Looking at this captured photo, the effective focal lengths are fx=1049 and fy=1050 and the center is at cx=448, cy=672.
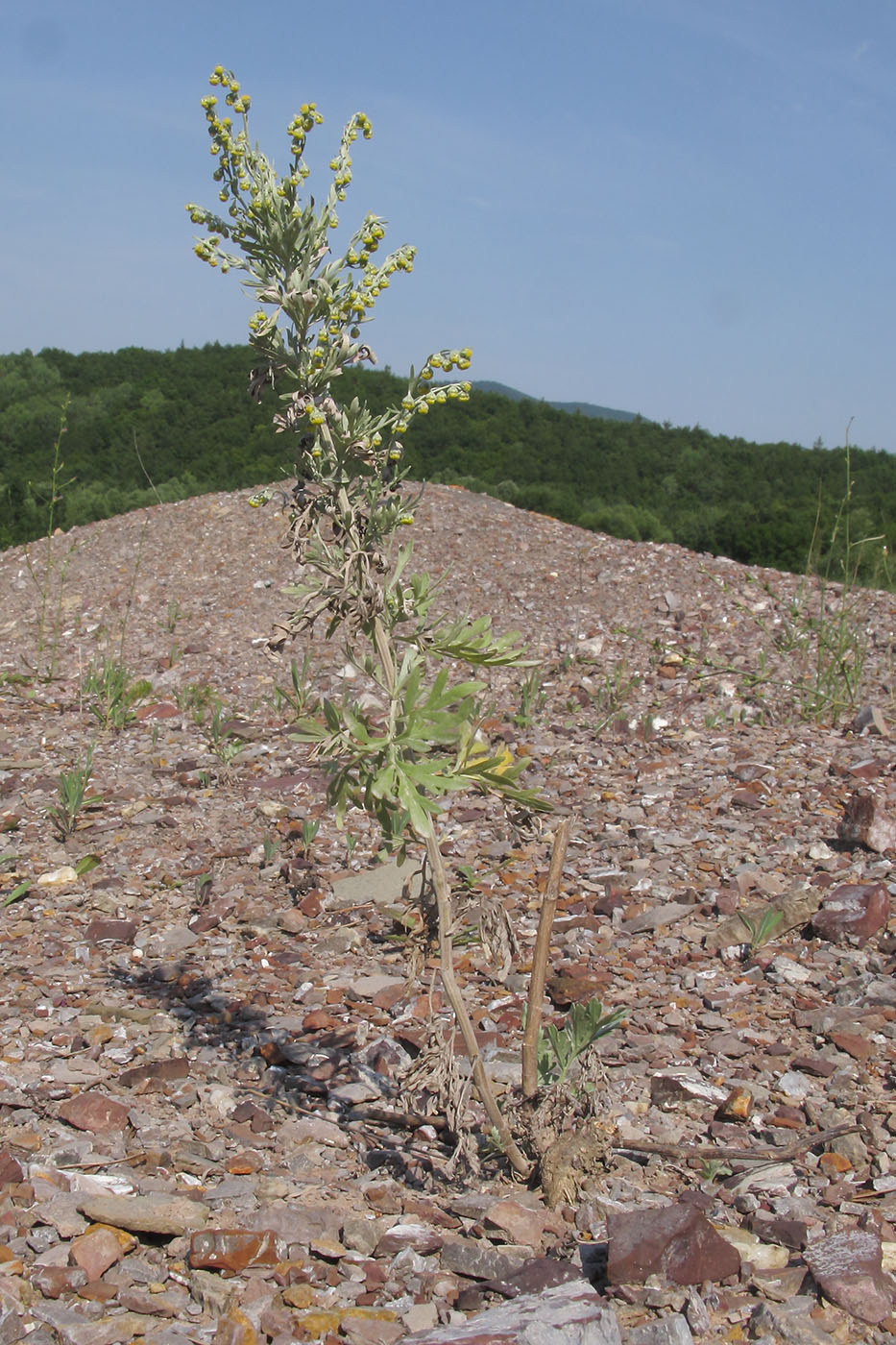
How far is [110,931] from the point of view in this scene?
3.29 m

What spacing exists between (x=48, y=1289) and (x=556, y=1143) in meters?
0.96

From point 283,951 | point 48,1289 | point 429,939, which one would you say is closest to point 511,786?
point 429,939

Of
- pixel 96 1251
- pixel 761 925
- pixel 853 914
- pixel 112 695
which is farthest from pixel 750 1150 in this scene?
pixel 112 695

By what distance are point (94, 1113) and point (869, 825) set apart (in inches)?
107

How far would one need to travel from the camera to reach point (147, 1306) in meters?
1.74

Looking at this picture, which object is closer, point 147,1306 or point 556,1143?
point 147,1306

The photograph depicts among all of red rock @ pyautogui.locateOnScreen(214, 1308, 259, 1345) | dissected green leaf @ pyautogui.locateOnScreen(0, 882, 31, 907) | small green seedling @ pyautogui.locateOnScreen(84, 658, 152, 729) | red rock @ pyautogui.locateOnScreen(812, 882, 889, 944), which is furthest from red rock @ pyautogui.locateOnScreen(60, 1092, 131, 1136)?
small green seedling @ pyautogui.locateOnScreen(84, 658, 152, 729)

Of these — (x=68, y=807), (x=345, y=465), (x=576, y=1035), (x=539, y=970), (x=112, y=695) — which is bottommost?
(x=68, y=807)

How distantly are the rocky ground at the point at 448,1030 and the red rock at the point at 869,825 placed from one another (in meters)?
0.01

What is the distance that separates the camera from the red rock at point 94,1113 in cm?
228

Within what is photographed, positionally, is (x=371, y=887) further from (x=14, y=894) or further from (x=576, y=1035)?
(x=576, y=1035)

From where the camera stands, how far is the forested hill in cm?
1526

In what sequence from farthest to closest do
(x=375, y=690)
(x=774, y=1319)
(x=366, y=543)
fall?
(x=375, y=690), (x=366, y=543), (x=774, y=1319)

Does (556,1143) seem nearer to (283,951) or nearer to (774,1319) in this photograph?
(774,1319)
